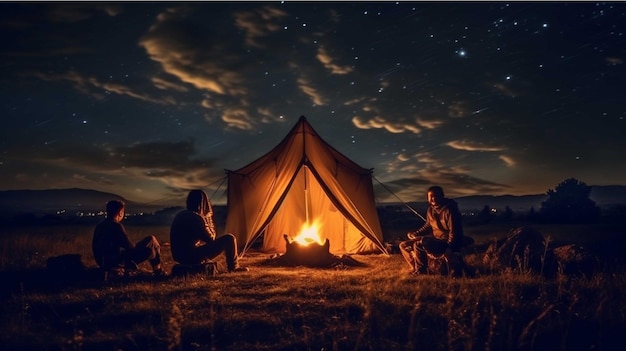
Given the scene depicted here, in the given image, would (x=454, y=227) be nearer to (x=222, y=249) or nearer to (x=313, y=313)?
(x=313, y=313)

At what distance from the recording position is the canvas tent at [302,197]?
10.3 m

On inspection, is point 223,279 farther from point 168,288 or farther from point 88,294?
point 88,294

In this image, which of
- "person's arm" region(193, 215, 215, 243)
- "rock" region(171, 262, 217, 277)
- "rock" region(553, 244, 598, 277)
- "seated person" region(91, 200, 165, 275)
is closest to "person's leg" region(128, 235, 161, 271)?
"seated person" region(91, 200, 165, 275)

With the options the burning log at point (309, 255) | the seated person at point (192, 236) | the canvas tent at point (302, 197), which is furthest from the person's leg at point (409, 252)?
the seated person at point (192, 236)

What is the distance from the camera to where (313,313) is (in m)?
5.00

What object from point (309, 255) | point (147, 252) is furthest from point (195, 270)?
point (309, 255)

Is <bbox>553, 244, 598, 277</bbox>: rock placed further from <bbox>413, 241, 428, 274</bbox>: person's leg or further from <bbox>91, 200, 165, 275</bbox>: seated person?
<bbox>91, 200, 165, 275</bbox>: seated person

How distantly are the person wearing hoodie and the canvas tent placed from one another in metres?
2.47

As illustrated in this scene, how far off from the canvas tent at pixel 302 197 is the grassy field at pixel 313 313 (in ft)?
8.91

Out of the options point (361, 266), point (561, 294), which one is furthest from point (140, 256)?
point (561, 294)

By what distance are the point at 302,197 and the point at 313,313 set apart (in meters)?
8.57

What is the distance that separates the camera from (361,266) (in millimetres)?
9383

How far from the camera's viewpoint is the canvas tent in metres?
10.3

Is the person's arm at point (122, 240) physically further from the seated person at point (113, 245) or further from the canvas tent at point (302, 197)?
the canvas tent at point (302, 197)
